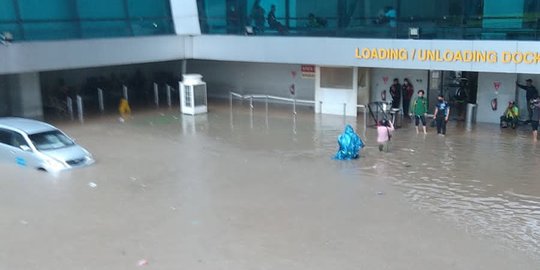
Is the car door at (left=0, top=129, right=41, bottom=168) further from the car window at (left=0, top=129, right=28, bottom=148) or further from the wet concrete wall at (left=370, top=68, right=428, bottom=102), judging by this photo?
the wet concrete wall at (left=370, top=68, right=428, bottom=102)

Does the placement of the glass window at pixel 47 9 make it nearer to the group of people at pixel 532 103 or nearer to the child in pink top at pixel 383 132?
the child in pink top at pixel 383 132

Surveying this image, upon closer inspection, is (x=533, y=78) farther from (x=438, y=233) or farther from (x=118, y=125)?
(x=118, y=125)

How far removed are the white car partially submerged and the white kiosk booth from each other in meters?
8.02

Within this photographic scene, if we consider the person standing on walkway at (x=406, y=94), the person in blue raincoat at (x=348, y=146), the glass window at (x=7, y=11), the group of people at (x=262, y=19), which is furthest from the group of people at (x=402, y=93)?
the glass window at (x=7, y=11)

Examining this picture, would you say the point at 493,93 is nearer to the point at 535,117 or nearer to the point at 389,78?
the point at 535,117

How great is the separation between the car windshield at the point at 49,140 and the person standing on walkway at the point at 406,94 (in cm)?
1261

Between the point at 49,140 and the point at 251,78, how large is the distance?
44.3ft

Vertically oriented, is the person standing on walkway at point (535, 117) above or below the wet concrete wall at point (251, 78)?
below

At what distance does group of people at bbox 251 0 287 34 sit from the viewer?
2381 cm

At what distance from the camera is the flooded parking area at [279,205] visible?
32.3 feet

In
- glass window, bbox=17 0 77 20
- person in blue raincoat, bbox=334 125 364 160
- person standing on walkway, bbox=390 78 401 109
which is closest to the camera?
person in blue raincoat, bbox=334 125 364 160

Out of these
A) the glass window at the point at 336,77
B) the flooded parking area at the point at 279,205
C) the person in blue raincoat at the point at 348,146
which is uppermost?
the glass window at the point at 336,77

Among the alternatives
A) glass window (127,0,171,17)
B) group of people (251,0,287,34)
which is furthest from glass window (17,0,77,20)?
group of people (251,0,287,34)

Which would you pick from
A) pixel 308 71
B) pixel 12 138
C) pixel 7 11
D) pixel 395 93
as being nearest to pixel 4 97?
pixel 7 11
